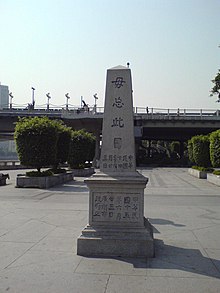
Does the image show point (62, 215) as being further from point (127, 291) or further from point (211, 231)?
point (127, 291)

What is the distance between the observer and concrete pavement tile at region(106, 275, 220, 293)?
4.30 metres

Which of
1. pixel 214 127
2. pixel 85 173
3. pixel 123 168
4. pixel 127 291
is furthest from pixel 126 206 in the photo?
pixel 214 127

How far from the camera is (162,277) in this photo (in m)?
4.73

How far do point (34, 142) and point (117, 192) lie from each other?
39.3 feet

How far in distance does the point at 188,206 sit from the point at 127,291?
744 centimetres

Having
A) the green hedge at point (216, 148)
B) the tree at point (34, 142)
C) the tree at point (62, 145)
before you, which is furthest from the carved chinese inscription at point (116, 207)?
the tree at point (62, 145)

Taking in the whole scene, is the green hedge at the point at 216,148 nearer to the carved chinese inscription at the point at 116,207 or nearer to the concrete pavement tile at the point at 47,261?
the carved chinese inscription at the point at 116,207

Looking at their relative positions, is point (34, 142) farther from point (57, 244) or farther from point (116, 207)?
point (116, 207)

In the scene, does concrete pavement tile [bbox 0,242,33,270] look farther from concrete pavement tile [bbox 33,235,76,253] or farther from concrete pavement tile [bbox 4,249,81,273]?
concrete pavement tile [bbox 33,235,76,253]

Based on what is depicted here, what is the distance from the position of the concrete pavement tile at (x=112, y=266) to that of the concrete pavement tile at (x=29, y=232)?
1.72m

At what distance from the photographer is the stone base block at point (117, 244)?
5.59 m

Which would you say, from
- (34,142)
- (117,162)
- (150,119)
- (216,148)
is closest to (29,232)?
(117,162)

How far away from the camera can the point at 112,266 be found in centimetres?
513

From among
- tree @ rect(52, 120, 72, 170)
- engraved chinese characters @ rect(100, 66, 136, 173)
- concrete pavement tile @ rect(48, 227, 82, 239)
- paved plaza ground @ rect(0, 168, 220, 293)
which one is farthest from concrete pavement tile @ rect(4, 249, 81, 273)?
tree @ rect(52, 120, 72, 170)
